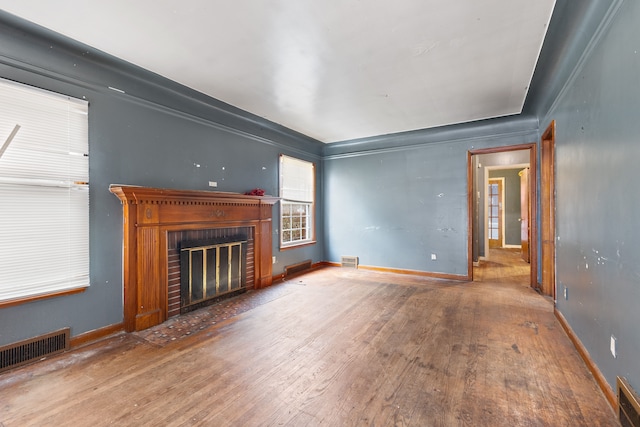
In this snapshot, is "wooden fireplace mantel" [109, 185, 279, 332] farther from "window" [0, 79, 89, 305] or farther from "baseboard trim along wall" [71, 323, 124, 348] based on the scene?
"window" [0, 79, 89, 305]

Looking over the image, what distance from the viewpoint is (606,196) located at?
1870 millimetres

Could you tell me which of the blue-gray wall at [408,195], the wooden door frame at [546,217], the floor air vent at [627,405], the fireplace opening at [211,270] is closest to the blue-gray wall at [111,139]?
the fireplace opening at [211,270]

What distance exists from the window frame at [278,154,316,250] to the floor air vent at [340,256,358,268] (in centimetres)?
75

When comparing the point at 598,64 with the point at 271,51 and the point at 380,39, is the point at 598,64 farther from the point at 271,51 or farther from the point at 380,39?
the point at 271,51

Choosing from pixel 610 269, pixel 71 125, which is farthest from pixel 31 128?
pixel 610 269

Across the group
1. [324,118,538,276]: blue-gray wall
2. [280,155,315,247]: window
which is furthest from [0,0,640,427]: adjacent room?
[280,155,315,247]: window

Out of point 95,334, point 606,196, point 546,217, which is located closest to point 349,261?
point 546,217

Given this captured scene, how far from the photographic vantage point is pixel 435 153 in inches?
204

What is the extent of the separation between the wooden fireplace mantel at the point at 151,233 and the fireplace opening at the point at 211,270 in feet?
0.76

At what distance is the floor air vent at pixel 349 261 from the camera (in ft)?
19.6

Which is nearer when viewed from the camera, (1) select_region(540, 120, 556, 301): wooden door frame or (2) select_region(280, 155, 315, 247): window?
(1) select_region(540, 120, 556, 301): wooden door frame

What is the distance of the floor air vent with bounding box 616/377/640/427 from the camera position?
1439 millimetres

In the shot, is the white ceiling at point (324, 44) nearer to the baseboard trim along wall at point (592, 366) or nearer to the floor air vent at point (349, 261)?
the baseboard trim along wall at point (592, 366)

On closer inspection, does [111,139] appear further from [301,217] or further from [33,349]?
[301,217]
